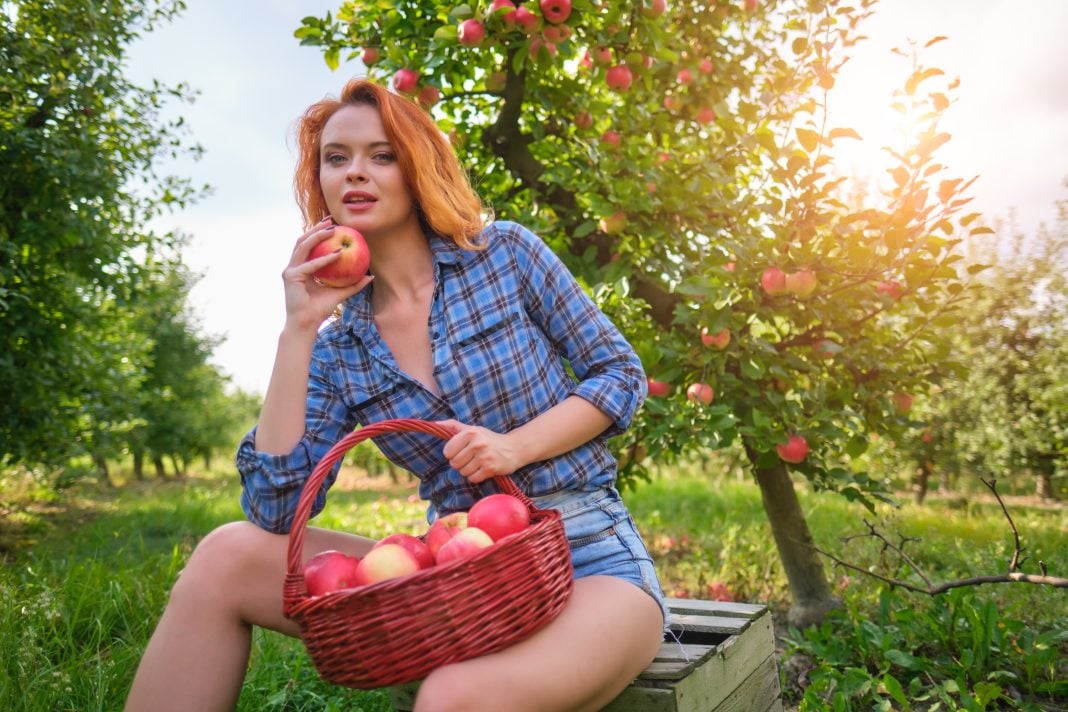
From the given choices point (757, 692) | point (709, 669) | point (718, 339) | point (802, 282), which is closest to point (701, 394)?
point (718, 339)

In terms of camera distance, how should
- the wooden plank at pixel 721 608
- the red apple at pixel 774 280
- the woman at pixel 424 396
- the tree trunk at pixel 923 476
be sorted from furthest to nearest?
the tree trunk at pixel 923 476 → the red apple at pixel 774 280 → the wooden plank at pixel 721 608 → the woman at pixel 424 396

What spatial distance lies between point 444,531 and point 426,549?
5 cm

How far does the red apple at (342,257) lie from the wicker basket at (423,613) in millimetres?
601

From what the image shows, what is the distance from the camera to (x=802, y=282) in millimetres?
2721

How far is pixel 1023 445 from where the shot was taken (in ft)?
28.2

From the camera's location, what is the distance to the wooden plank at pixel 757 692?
184 centimetres

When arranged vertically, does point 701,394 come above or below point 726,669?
above

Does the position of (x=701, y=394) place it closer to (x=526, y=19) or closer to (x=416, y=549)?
(x=526, y=19)

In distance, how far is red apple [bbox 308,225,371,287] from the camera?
5.57 feet

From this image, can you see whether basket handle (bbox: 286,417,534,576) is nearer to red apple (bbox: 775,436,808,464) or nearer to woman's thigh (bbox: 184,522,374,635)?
woman's thigh (bbox: 184,522,374,635)

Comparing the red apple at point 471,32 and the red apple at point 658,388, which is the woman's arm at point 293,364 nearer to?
the red apple at point 471,32

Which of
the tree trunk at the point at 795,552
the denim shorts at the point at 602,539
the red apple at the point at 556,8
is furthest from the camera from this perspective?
the tree trunk at the point at 795,552

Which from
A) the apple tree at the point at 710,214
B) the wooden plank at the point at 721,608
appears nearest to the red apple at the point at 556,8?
the apple tree at the point at 710,214

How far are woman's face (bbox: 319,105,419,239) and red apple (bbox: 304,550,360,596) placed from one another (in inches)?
31.3
